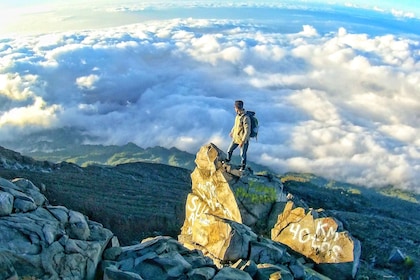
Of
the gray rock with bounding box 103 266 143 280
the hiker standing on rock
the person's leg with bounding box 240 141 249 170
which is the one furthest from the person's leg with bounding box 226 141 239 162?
the gray rock with bounding box 103 266 143 280

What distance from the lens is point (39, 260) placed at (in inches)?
835

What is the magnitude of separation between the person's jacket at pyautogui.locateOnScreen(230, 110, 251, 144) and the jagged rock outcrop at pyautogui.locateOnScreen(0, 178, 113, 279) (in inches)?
527

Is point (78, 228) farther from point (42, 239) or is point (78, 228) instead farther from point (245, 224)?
point (245, 224)

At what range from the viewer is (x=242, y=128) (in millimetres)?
35844

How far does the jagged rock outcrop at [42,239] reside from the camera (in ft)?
68.3

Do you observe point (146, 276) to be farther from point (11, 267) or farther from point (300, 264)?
point (300, 264)

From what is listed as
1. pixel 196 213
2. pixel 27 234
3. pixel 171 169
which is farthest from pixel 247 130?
pixel 171 169

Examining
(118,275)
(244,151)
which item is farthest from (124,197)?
(118,275)

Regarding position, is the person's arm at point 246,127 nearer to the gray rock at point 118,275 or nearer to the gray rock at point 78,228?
the gray rock at point 78,228

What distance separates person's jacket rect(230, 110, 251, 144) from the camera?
3512 cm

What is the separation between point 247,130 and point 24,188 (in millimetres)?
15586

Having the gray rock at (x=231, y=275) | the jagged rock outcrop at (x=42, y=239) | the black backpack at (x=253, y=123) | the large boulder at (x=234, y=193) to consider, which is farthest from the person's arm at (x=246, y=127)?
the jagged rock outcrop at (x=42, y=239)

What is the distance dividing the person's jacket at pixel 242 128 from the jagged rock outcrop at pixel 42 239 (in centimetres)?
1339

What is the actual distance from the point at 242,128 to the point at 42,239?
17.6 m
